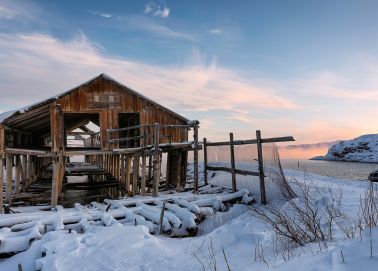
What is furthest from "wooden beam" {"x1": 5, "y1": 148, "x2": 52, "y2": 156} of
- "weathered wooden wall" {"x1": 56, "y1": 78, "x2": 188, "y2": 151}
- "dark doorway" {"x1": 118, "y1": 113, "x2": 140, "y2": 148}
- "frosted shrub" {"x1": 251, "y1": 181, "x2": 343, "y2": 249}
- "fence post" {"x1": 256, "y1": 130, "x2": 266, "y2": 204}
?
"frosted shrub" {"x1": 251, "y1": 181, "x2": 343, "y2": 249}

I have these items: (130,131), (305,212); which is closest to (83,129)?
(130,131)

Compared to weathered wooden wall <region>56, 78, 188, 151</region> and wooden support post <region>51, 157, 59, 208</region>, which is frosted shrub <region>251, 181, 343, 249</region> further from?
weathered wooden wall <region>56, 78, 188, 151</region>

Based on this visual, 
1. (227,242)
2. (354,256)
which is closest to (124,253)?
(227,242)

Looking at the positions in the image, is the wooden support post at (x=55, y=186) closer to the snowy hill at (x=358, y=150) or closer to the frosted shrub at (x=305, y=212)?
the frosted shrub at (x=305, y=212)

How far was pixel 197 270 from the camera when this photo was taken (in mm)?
4691

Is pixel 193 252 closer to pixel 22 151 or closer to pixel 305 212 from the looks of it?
pixel 305 212

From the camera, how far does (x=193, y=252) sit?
5.61 metres

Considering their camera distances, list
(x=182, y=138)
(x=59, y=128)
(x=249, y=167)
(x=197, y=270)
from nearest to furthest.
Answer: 1. (x=197, y=270)
2. (x=249, y=167)
3. (x=59, y=128)
4. (x=182, y=138)

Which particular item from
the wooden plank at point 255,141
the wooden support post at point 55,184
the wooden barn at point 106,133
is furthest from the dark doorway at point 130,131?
the wooden plank at point 255,141

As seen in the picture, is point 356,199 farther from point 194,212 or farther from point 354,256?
point 354,256

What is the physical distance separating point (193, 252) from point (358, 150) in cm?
10123

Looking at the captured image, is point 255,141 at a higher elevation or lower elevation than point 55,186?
higher

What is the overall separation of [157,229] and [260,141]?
5.05 meters

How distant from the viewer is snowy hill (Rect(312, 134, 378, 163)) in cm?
8771
